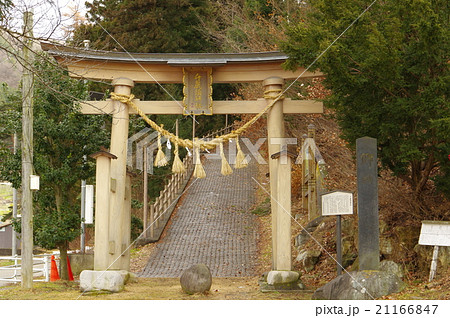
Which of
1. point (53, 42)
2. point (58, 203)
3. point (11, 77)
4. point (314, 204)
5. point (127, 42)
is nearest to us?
point (53, 42)

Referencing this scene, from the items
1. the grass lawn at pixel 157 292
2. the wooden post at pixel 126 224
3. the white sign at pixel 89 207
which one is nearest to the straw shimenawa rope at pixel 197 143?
the wooden post at pixel 126 224

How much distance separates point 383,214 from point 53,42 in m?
7.09

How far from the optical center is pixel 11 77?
4897 cm

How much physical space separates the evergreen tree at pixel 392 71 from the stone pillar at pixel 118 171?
3.75 meters

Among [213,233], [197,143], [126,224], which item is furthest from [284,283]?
[213,233]

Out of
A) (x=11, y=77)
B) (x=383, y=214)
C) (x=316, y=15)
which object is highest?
(x=11, y=77)

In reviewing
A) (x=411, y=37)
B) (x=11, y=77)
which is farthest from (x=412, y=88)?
(x=11, y=77)

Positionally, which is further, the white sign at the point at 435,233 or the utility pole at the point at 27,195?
the utility pole at the point at 27,195

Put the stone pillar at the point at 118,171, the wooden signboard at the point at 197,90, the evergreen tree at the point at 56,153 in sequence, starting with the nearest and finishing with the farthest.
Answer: the stone pillar at the point at 118,171 < the wooden signboard at the point at 197,90 < the evergreen tree at the point at 56,153

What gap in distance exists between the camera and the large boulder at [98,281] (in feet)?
34.7

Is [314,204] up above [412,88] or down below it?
below

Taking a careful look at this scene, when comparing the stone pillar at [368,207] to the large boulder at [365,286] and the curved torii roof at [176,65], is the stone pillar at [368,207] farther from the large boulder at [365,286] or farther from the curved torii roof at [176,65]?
the curved torii roof at [176,65]

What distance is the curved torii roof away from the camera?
1164 centimetres

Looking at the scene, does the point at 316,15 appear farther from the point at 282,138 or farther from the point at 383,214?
the point at 383,214
